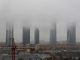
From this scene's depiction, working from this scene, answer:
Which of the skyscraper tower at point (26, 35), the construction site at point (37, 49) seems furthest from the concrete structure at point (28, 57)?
the skyscraper tower at point (26, 35)

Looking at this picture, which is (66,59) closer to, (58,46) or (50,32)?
(58,46)

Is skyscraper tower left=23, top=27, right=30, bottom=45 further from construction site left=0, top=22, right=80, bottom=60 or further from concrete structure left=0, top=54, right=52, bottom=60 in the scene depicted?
concrete structure left=0, top=54, right=52, bottom=60

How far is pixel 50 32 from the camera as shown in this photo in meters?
4.43

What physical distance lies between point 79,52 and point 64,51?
348mm

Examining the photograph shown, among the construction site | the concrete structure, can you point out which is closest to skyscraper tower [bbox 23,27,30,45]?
→ the construction site

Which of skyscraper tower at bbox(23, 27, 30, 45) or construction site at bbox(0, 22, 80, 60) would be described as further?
skyscraper tower at bbox(23, 27, 30, 45)

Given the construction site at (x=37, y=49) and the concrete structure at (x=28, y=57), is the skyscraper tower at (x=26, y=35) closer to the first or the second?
the construction site at (x=37, y=49)

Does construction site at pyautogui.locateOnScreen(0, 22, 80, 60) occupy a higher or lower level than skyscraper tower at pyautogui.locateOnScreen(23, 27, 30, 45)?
lower

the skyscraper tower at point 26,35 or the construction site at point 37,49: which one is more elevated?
the skyscraper tower at point 26,35

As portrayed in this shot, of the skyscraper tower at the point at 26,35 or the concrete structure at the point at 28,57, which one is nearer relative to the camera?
the concrete structure at the point at 28,57

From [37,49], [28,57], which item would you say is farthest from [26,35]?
[28,57]

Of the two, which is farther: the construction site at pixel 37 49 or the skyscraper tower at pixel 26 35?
the skyscraper tower at pixel 26 35

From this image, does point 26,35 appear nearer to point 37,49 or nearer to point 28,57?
point 37,49

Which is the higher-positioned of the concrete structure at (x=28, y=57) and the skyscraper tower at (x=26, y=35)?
the skyscraper tower at (x=26, y=35)
